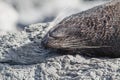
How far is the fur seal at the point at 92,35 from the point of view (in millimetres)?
2322

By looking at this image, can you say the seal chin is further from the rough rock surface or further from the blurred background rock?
the blurred background rock

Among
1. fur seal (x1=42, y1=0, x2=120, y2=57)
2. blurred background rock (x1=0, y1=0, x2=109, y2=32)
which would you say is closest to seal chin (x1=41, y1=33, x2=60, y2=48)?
fur seal (x1=42, y1=0, x2=120, y2=57)

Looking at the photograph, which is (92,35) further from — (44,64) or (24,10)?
(24,10)

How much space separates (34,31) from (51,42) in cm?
42

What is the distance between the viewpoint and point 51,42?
2.34m

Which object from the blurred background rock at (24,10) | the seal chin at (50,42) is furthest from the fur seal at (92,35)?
the blurred background rock at (24,10)

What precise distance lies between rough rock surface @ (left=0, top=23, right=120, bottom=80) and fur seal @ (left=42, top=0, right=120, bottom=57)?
48 millimetres

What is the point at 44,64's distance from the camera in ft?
7.67

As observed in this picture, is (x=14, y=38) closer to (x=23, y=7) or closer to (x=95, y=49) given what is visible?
(x=95, y=49)

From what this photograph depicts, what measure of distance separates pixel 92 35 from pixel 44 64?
26cm

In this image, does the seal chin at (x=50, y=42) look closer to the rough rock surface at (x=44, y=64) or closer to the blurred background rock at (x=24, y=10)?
the rough rock surface at (x=44, y=64)

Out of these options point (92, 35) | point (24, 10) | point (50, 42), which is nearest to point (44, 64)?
point (50, 42)

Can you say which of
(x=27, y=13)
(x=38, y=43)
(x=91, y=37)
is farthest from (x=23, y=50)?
(x=27, y=13)

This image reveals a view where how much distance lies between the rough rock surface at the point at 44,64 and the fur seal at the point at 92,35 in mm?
48
